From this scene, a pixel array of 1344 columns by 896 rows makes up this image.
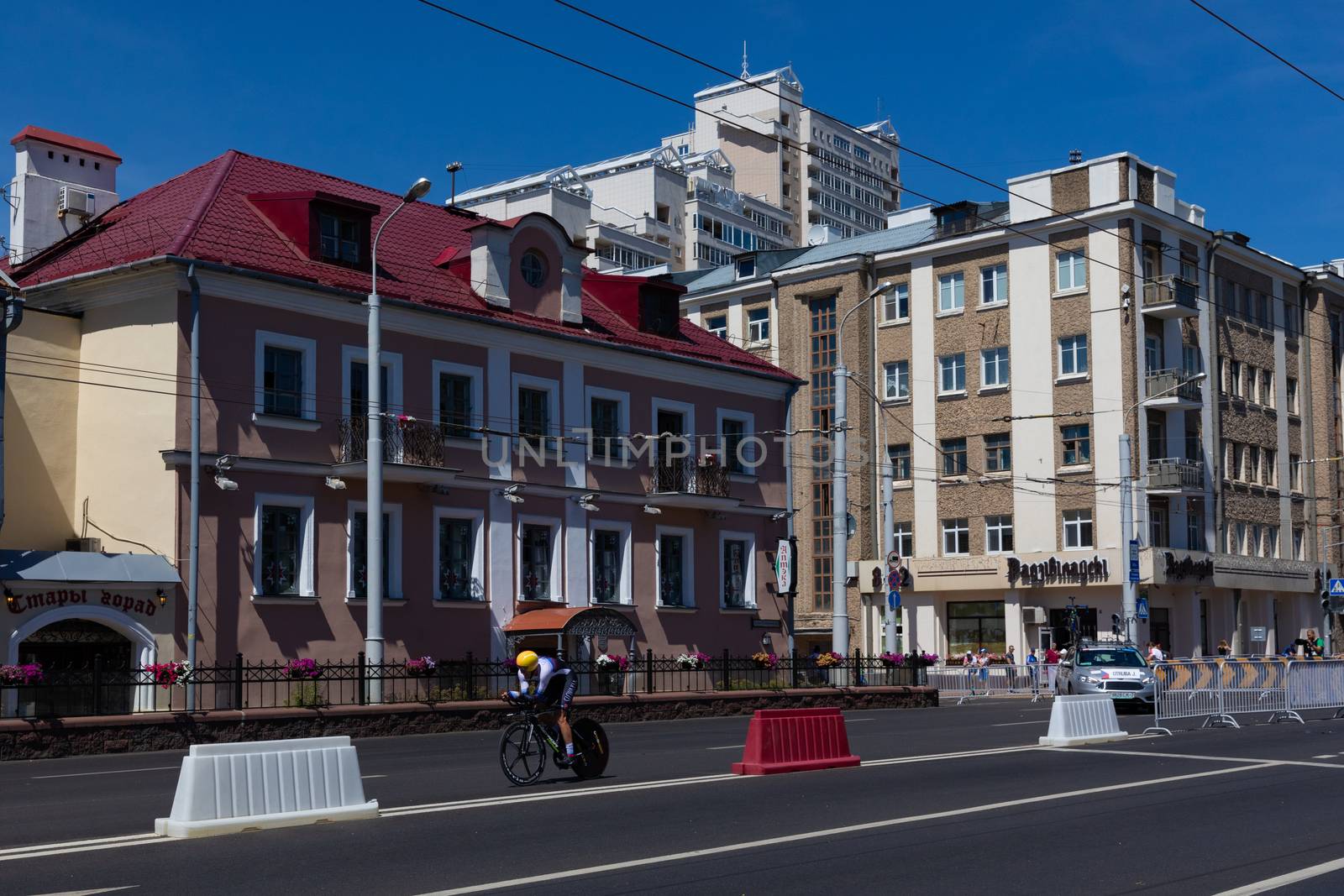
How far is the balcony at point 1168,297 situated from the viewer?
56.6m

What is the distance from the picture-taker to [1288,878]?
385 inches

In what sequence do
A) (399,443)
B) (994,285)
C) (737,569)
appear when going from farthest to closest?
(994,285), (737,569), (399,443)

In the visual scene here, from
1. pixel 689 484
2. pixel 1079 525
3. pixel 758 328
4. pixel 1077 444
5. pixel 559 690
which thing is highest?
pixel 758 328

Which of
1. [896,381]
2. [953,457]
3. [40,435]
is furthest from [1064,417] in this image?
[40,435]

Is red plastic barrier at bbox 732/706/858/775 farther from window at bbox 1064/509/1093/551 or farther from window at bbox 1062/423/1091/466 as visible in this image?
window at bbox 1062/423/1091/466

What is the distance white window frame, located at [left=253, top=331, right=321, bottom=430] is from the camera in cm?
3050

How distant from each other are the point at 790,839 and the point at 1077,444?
48359 mm

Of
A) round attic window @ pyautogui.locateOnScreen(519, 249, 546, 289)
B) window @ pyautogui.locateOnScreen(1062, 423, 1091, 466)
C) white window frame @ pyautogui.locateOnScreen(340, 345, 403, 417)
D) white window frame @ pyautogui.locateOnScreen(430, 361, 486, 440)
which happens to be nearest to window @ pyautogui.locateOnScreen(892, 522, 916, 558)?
window @ pyautogui.locateOnScreen(1062, 423, 1091, 466)

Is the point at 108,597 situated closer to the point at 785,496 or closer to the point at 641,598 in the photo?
the point at 641,598

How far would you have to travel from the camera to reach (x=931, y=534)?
61.2 meters

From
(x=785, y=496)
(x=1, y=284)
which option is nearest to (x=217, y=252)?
(x=1, y=284)

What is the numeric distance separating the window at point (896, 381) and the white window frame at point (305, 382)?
3551cm

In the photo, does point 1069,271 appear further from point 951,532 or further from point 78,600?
point 78,600

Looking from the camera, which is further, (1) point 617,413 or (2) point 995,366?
(2) point 995,366
